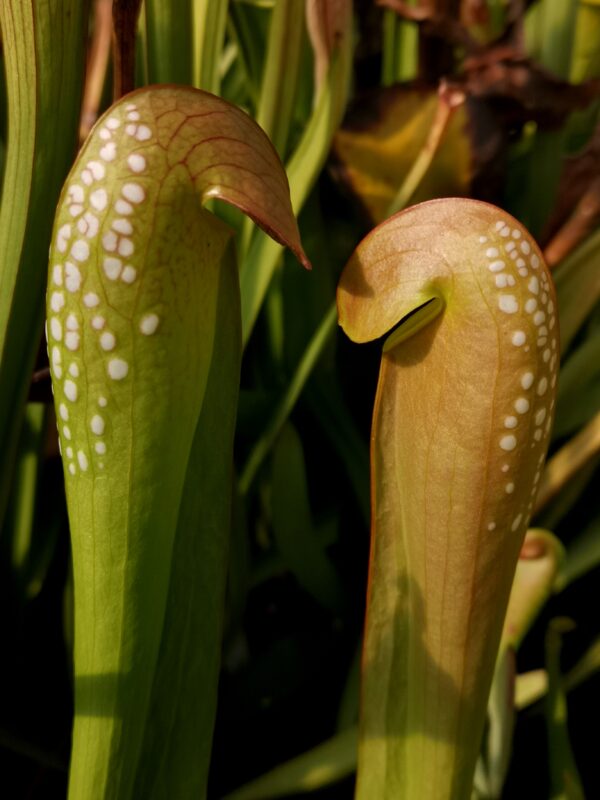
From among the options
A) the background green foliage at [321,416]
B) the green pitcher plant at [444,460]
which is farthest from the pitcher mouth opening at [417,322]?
the background green foliage at [321,416]

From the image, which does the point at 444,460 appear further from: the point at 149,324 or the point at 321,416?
the point at 321,416

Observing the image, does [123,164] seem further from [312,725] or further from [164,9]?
[312,725]

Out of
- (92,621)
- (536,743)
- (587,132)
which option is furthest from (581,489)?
(92,621)

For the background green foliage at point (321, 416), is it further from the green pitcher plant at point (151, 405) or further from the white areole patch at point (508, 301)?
the white areole patch at point (508, 301)

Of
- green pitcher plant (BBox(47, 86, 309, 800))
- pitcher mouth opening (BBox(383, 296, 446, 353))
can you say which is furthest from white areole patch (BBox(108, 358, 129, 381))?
pitcher mouth opening (BBox(383, 296, 446, 353))

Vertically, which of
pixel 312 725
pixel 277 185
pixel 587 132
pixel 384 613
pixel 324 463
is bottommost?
pixel 312 725
